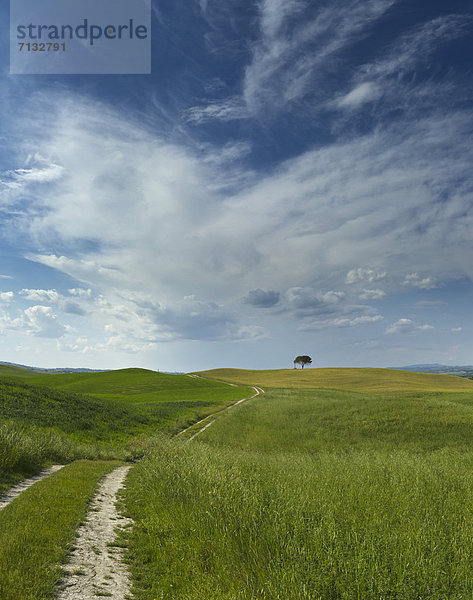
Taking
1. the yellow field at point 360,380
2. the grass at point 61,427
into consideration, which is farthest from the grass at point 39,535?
the yellow field at point 360,380

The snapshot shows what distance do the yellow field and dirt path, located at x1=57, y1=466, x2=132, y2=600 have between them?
8055cm

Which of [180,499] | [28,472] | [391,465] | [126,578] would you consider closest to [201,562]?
[126,578]

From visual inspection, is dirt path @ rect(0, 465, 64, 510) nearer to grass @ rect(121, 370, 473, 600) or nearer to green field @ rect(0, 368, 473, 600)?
green field @ rect(0, 368, 473, 600)

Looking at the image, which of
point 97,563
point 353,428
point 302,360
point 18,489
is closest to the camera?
point 97,563

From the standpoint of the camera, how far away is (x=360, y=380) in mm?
104562

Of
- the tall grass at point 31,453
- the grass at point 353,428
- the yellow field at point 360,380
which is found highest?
the tall grass at point 31,453

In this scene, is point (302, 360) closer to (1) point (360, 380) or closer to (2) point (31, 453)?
(1) point (360, 380)

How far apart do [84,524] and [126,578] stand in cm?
287

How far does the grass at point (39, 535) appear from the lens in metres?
5.73

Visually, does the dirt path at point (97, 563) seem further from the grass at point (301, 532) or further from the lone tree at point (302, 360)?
the lone tree at point (302, 360)

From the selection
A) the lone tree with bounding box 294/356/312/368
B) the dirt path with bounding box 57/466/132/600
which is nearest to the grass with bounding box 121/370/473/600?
the dirt path with bounding box 57/466/132/600

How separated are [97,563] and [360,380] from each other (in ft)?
349

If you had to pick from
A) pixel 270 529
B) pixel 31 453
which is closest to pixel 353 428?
pixel 31 453

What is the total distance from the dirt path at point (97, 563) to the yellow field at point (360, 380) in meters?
80.5
